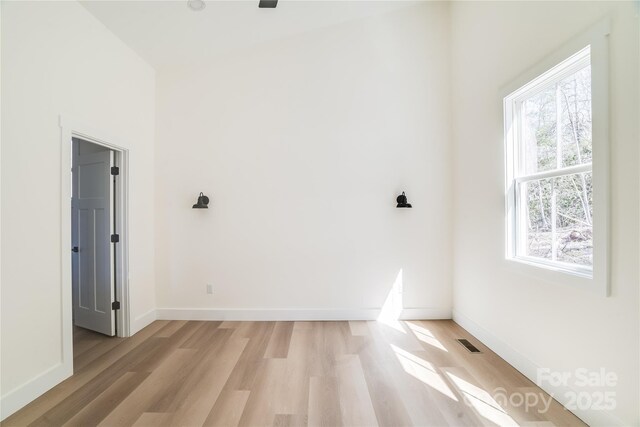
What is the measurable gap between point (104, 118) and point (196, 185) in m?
1.08

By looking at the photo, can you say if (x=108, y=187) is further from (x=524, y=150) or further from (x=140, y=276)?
(x=524, y=150)

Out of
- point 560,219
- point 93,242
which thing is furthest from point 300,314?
point 560,219

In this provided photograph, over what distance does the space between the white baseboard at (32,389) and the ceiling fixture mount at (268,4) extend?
12.4ft

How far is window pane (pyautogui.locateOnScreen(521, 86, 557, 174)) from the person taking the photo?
6.48ft

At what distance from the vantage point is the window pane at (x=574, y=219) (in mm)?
1687

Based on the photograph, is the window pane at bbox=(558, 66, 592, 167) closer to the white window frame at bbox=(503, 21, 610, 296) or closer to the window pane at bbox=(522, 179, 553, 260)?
the white window frame at bbox=(503, 21, 610, 296)

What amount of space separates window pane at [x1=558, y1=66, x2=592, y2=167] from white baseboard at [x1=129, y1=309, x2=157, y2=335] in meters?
4.40

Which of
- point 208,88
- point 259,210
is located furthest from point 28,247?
point 208,88

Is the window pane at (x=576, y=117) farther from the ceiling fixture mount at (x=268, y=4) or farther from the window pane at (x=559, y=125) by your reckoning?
A: the ceiling fixture mount at (x=268, y=4)

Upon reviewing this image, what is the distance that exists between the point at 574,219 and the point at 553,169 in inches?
16.5

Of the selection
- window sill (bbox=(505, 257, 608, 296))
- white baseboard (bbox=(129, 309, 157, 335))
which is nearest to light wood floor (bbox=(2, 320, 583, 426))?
white baseboard (bbox=(129, 309, 157, 335))

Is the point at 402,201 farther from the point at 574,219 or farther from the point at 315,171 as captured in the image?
the point at 574,219

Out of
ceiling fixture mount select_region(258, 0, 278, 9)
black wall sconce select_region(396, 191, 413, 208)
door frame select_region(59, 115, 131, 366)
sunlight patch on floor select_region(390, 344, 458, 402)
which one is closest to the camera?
sunlight patch on floor select_region(390, 344, 458, 402)

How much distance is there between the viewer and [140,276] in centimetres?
303
